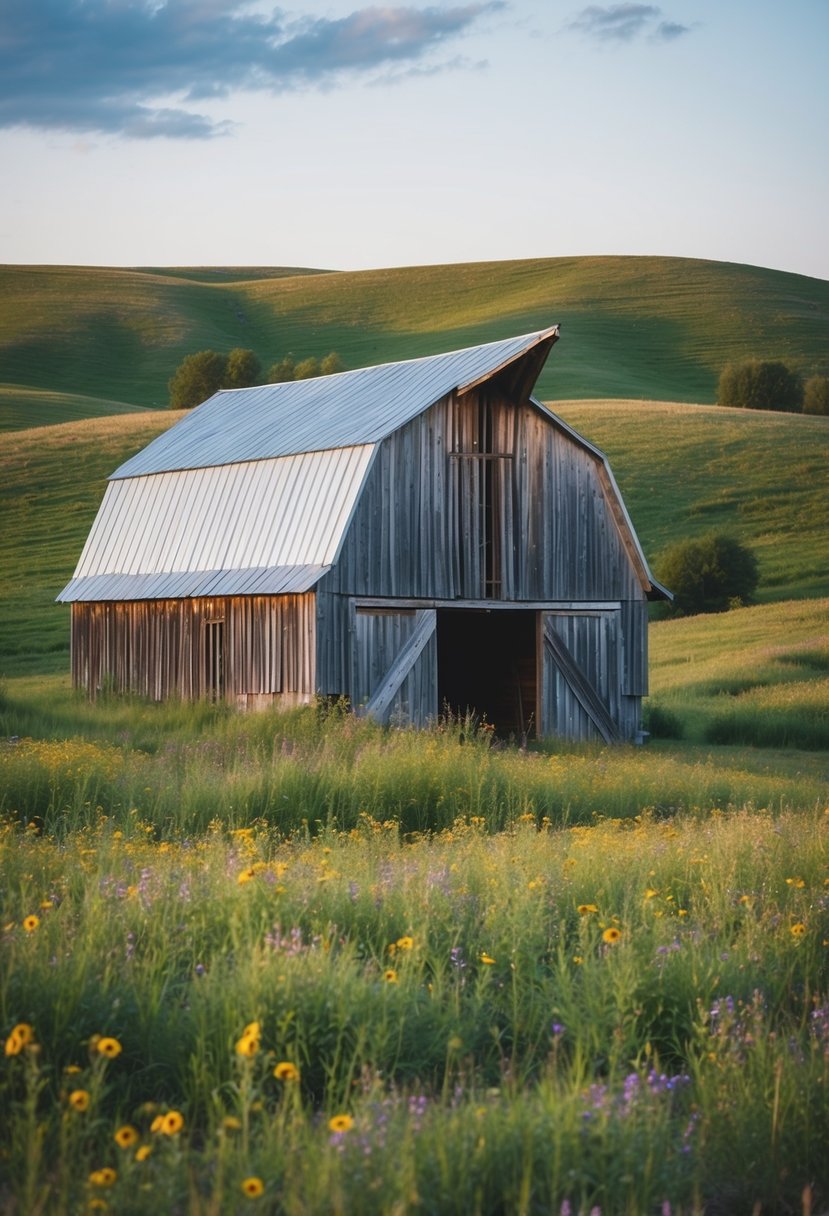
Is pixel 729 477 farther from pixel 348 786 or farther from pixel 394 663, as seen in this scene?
pixel 348 786

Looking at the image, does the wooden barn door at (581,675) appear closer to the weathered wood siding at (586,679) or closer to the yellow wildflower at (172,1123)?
the weathered wood siding at (586,679)

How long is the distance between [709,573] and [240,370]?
44557 mm

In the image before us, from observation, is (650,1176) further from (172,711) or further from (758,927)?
(172,711)

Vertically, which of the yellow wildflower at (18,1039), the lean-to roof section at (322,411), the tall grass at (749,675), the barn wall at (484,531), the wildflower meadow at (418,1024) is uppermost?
the lean-to roof section at (322,411)

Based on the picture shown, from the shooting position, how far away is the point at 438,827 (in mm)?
15070

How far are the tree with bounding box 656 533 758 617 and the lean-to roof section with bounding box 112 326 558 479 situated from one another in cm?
1744

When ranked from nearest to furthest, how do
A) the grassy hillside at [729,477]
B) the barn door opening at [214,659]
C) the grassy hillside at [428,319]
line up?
the barn door opening at [214,659] → the grassy hillside at [729,477] → the grassy hillside at [428,319]

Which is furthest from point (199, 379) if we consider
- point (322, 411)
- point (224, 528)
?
point (224, 528)

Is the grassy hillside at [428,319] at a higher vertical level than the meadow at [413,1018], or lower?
higher

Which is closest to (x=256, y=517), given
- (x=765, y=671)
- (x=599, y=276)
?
(x=765, y=671)

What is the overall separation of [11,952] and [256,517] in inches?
754

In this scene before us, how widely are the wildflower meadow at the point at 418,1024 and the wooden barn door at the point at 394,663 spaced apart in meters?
10.9

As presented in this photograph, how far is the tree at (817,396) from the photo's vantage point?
260 ft

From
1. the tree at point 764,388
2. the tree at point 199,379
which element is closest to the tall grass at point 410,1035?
the tree at point 764,388
